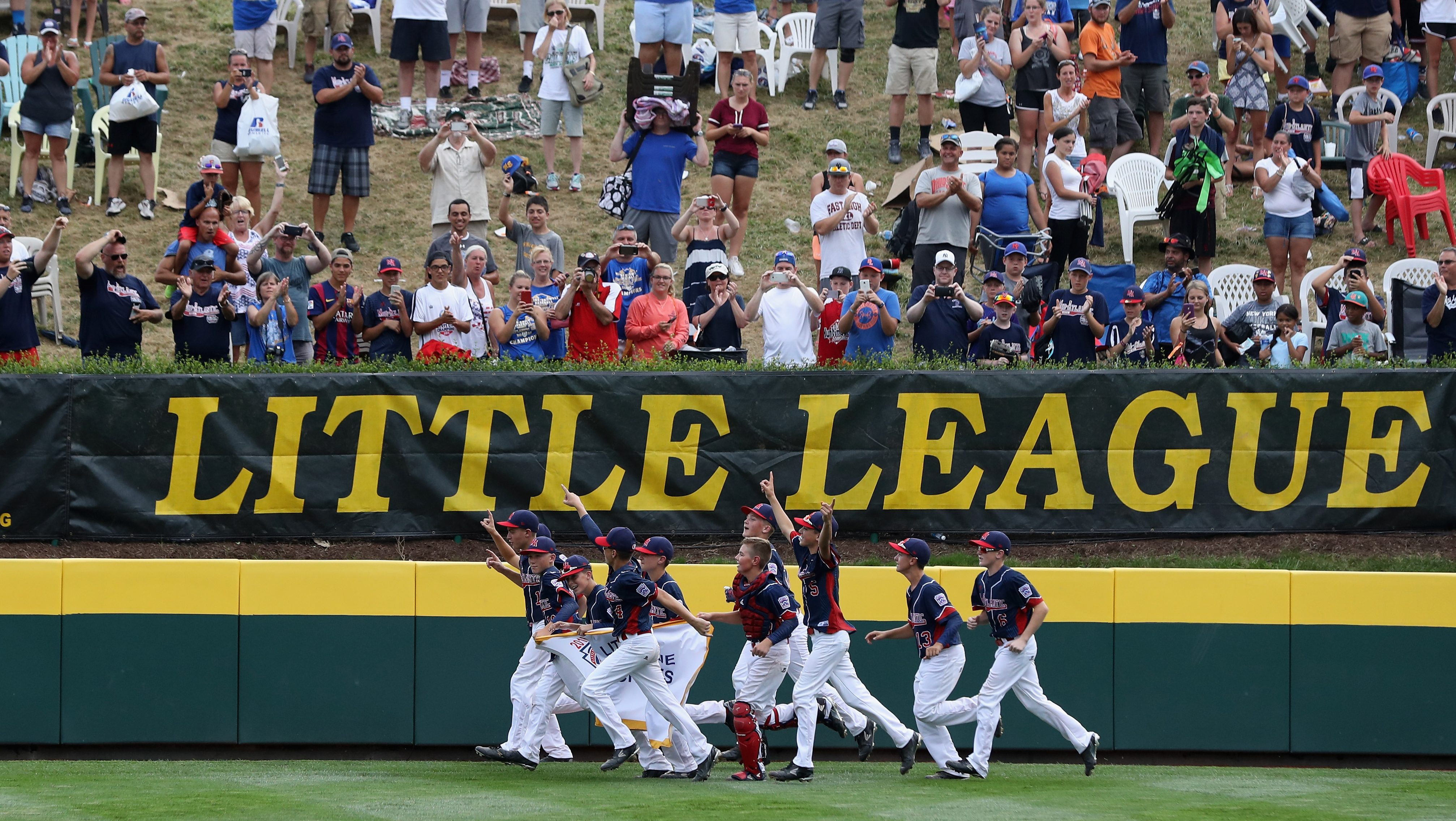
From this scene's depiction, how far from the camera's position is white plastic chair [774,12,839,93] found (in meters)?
24.3

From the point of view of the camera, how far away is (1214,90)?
80.2ft

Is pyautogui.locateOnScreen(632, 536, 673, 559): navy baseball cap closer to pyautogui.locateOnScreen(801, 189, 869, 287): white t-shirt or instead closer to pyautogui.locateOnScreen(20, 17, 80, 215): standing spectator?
pyautogui.locateOnScreen(801, 189, 869, 287): white t-shirt

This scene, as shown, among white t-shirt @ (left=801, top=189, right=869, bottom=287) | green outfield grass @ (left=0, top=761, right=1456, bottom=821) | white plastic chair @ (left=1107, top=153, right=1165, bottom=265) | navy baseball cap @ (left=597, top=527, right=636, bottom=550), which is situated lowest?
green outfield grass @ (left=0, top=761, right=1456, bottom=821)

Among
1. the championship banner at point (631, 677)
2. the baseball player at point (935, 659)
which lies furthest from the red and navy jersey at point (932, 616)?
the championship banner at point (631, 677)

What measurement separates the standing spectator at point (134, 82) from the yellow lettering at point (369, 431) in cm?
700

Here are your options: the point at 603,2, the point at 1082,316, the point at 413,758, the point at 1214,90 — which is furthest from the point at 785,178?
the point at 413,758

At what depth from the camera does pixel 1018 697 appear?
1161 cm

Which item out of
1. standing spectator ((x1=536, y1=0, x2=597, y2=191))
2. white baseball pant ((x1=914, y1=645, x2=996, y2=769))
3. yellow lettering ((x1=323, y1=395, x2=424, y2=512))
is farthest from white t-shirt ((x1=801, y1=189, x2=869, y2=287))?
white baseball pant ((x1=914, y1=645, x2=996, y2=769))

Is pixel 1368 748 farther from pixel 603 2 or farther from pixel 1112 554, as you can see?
pixel 603 2

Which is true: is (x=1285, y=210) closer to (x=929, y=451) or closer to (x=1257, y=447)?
(x=1257, y=447)

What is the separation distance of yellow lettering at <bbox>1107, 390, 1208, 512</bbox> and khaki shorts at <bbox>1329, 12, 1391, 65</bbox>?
451 inches

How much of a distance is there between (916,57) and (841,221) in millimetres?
4936

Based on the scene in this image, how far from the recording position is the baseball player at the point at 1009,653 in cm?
1136

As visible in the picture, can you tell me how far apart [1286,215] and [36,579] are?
1339 centimetres
